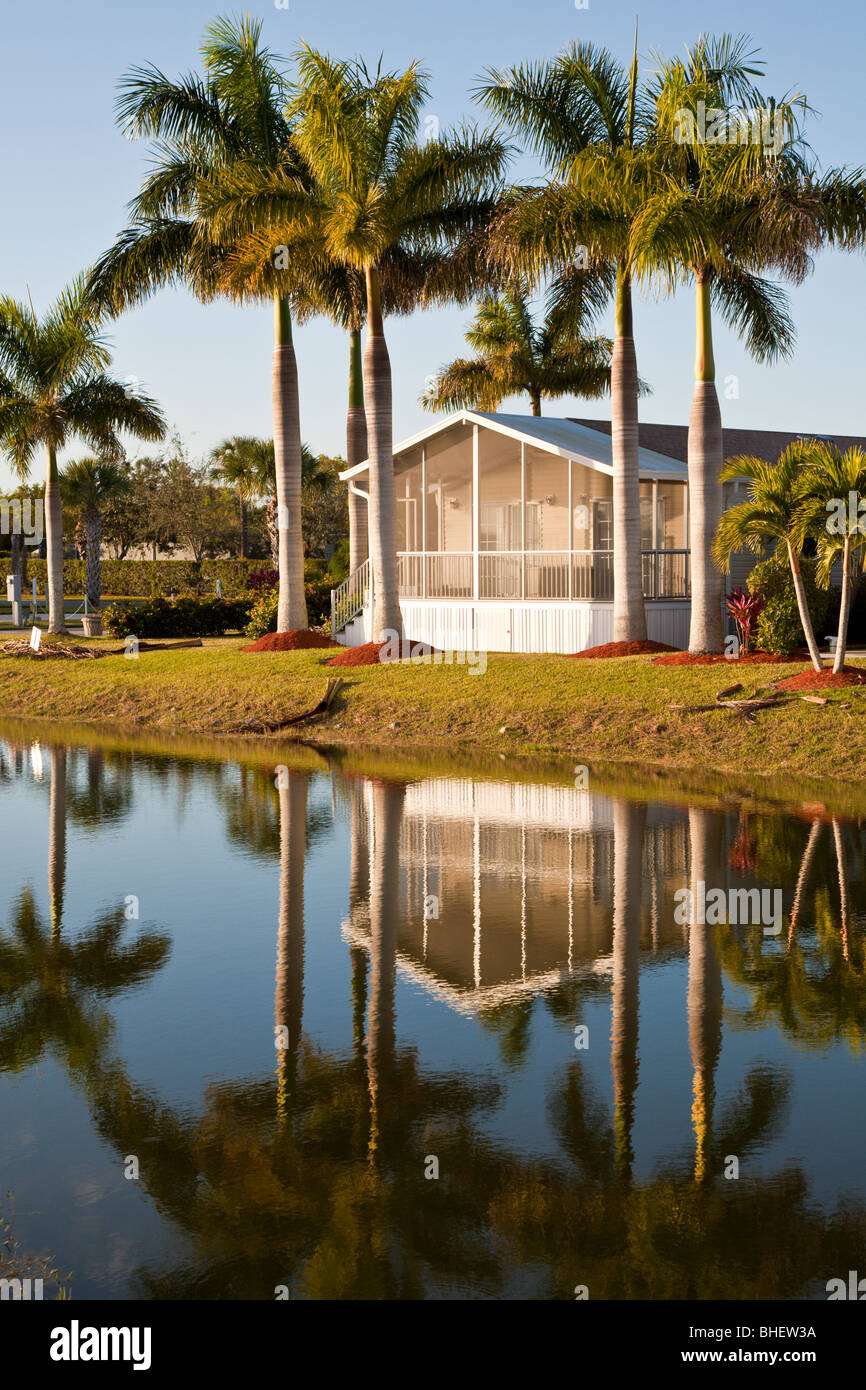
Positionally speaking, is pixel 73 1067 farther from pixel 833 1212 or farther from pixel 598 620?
pixel 598 620

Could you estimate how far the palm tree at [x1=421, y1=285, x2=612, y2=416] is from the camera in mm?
46594

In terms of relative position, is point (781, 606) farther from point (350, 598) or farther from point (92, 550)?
point (92, 550)

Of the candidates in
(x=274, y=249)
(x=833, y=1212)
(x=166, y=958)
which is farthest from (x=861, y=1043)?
(x=274, y=249)

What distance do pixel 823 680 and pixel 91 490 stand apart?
31.3 m

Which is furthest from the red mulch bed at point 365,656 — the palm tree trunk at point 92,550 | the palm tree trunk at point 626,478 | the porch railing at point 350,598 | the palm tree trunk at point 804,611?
the palm tree trunk at point 92,550

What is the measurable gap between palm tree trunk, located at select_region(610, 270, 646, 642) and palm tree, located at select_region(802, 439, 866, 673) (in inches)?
201

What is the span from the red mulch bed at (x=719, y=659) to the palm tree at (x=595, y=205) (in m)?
1.98

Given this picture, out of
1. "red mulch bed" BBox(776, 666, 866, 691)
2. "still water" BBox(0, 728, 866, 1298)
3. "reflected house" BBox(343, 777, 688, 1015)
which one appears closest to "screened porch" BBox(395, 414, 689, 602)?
"red mulch bed" BBox(776, 666, 866, 691)

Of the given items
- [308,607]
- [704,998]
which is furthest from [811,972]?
[308,607]

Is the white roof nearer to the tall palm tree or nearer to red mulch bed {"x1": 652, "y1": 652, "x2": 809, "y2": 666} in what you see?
the tall palm tree

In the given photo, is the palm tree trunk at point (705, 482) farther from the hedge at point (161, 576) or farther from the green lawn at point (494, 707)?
the hedge at point (161, 576)

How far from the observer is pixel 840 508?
20.2m

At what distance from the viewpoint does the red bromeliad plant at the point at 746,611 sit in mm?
25062
